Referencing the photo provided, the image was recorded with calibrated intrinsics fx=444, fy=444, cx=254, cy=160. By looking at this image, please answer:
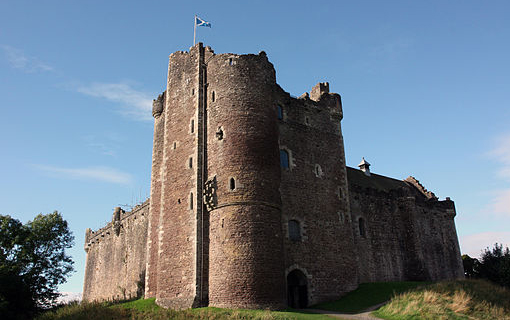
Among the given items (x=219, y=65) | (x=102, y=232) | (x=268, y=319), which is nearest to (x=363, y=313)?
(x=268, y=319)

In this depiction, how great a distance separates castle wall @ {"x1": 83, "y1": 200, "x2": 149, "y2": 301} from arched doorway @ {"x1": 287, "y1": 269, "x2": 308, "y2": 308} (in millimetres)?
10523

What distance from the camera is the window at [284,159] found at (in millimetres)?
26892

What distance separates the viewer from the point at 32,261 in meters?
30.8

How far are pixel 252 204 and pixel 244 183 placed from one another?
118 cm

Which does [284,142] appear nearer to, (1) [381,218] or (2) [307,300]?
(2) [307,300]

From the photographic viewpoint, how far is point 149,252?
27.1 meters

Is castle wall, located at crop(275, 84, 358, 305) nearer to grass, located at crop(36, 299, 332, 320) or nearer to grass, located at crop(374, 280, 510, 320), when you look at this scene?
grass, located at crop(36, 299, 332, 320)

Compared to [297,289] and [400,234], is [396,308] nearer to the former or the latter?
[297,289]

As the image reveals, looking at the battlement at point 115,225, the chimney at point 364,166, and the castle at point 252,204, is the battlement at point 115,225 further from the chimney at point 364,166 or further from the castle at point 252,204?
the chimney at point 364,166

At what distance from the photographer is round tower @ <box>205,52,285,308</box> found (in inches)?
850

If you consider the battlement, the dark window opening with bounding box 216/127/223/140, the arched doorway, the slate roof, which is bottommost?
the arched doorway

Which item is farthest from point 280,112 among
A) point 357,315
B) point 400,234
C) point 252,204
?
point 400,234

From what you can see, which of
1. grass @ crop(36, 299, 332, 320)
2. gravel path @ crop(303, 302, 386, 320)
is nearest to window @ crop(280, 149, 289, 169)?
gravel path @ crop(303, 302, 386, 320)

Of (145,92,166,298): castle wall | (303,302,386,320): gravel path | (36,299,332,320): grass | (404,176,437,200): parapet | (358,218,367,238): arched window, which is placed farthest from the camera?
(404,176,437,200): parapet
